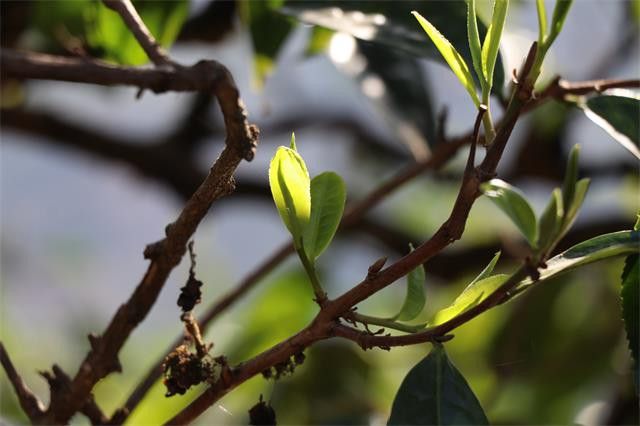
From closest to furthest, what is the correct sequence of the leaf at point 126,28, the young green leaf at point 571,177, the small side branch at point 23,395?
the young green leaf at point 571,177, the small side branch at point 23,395, the leaf at point 126,28

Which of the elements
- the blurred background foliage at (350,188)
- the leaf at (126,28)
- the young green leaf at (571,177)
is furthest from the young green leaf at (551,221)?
the leaf at (126,28)

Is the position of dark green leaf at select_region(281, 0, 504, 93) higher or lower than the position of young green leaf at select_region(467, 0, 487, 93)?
higher

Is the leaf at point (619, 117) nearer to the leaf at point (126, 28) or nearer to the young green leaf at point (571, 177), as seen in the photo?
the young green leaf at point (571, 177)

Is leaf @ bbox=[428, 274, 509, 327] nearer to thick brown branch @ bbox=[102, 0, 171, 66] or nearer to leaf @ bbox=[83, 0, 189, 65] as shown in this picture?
thick brown branch @ bbox=[102, 0, 171, 66]

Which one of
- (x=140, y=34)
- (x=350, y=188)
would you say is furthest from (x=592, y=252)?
(x=350, y=188)

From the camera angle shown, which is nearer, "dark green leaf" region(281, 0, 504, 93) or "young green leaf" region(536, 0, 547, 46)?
"young green leaf" region(536, 0, 547, 46)

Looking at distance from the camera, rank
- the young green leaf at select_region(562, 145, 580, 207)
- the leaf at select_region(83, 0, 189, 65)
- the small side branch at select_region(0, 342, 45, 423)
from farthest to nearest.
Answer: the leaf at select_region(83, 0, 189, 65)
the small side branch at select_region(0, 342, 45, 423)
the young green leaf at select_region(562, 145, 580, 207)

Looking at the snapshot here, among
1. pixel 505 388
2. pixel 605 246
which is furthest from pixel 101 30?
pixel 505 388

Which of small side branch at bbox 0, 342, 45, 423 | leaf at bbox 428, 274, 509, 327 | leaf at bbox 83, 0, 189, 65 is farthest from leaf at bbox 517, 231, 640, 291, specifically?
leaf at bbox 83, 0, 189, 65
